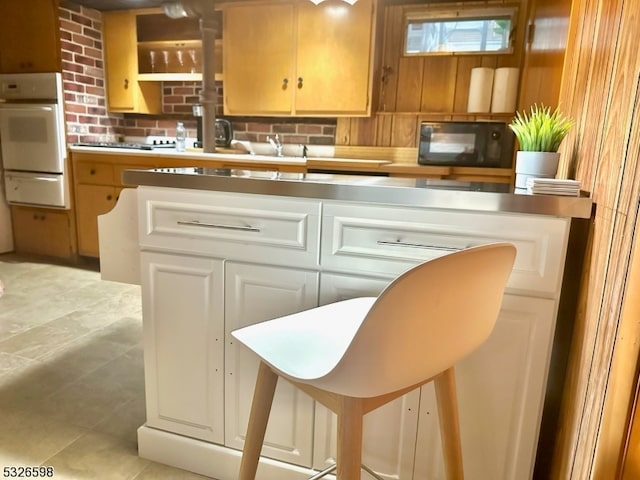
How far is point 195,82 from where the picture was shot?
393 centimetres

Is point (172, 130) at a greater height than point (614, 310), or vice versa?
point (172, 130)

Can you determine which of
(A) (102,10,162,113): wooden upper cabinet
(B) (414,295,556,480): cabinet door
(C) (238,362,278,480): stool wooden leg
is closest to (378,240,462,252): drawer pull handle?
(B) (414,295,556,480): cabinet door

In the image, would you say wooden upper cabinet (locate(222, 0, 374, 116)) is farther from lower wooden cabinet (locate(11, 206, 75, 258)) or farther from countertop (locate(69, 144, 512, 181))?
lower wooden cabinet (locate(11, 206, 75, 258))

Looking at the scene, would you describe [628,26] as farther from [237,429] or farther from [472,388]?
[237,429]

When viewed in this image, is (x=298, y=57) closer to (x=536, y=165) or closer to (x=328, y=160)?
(x=328, y=160)

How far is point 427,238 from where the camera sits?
110 centimetres

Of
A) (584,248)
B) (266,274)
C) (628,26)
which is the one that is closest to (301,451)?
(266,274)

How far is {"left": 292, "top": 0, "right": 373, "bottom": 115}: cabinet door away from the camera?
317 cm

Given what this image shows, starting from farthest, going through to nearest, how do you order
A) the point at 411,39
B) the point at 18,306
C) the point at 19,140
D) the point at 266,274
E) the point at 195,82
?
the point at 195,82 → the point at 19,140 → the point at 411,39 → the point at 18,306 → the point at 266,274

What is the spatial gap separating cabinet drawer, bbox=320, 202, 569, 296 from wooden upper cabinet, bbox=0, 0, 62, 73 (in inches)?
130

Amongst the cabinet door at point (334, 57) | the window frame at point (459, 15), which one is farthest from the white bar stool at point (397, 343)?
the window frame at point (459, 15)

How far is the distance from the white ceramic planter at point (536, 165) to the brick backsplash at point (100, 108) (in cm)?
251

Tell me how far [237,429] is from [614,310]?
3.45 ft

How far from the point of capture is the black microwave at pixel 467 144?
280 cm
